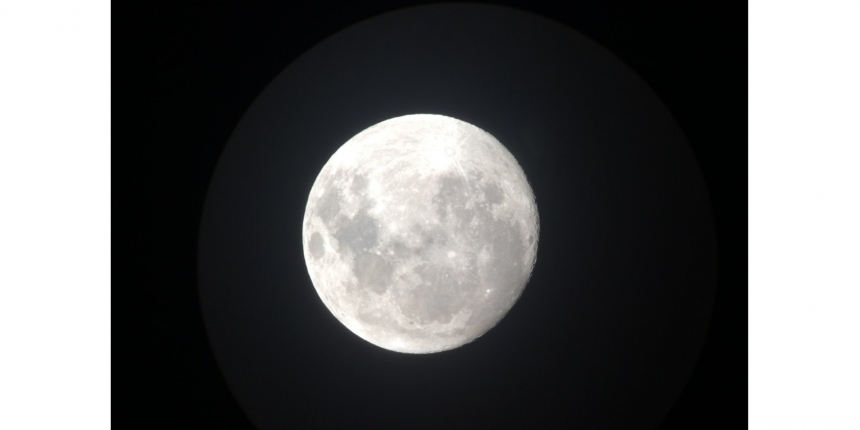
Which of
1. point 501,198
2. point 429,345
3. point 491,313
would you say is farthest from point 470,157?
point 429,345

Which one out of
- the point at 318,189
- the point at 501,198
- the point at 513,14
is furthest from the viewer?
the point at 513,14

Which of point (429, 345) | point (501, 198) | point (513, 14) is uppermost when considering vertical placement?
point (513, 14)

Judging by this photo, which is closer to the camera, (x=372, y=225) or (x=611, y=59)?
(x=372, y=225)

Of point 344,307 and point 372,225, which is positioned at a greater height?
point 372,225

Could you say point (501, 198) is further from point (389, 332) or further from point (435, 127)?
point (389, 332)

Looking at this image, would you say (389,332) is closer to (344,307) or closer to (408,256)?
(344,307)

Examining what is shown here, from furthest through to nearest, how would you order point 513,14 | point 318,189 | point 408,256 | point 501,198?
point 513,14 < point 318,189 < point 501,198 < point 408,256
